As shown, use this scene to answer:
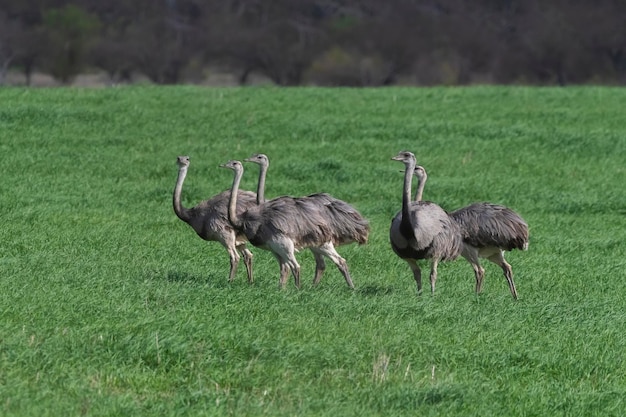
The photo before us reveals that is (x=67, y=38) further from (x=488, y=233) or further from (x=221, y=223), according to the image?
(x=488, y=233)

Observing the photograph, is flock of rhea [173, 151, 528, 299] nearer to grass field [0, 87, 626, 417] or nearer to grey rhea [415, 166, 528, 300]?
grey rhea [415, 166, 528, 300]

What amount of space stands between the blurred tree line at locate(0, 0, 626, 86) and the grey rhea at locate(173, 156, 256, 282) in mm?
36767

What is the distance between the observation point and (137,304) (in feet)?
36.0

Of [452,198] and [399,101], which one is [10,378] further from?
[399,101]

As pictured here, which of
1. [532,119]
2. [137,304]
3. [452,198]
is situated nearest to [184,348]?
[137,304]

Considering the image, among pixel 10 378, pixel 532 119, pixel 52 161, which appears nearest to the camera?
pixel 10 378

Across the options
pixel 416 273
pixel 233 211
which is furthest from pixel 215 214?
pixel 416 273

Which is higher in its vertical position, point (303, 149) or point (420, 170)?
point (420, 170)

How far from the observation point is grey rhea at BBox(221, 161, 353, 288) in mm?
13133

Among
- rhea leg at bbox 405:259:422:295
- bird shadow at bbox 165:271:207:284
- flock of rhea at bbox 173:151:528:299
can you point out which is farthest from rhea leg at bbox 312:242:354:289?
bird shadow at bbox 165:271:207:284

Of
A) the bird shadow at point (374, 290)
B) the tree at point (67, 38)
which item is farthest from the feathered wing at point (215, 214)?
the tree at point (67, 38)

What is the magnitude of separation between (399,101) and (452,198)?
8818 mm

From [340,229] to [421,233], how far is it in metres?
0.89

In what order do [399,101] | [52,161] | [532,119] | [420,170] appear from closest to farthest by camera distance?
[420,170] < [52,161] < [532,119] < [399,101]
